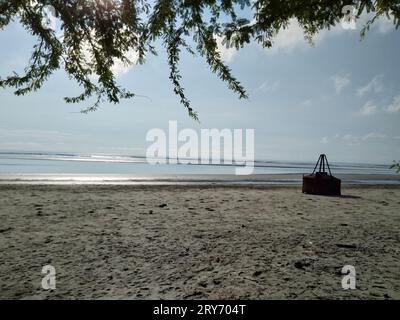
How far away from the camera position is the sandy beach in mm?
4047

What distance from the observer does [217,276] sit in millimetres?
4441

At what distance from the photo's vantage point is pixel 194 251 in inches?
218

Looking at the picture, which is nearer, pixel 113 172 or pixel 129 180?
pixel 129 180

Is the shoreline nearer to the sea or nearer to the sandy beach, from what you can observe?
the sea

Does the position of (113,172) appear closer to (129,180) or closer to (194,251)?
(129,180)

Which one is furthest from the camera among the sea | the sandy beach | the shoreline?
the sea

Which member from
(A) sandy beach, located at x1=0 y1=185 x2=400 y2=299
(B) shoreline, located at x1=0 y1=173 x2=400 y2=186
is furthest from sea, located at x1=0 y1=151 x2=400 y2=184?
(A) sandy beach, located at x1=0 y1=185 x2=400 y2=299

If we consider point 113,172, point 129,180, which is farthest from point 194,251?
point 113,172

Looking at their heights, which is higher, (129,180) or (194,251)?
(129,180)

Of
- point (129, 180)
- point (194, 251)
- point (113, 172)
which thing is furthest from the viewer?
point (113, 172)

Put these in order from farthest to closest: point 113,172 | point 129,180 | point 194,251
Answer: point 113,172 < point 129,180 < point 194,251
